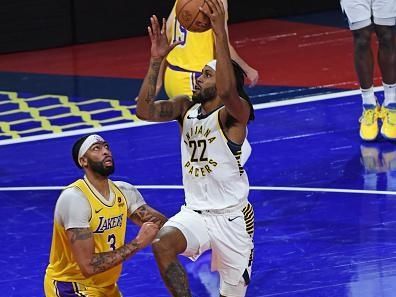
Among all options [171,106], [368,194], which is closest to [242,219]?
[171,106]

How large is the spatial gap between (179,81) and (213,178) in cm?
216

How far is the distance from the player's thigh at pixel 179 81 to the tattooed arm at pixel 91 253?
271cm

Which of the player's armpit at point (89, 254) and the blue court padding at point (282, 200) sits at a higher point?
the player's armpit at point (89, 254)

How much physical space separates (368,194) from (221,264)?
2671 millimetres

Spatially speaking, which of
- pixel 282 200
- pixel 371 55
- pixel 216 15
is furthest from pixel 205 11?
pixel 371 55

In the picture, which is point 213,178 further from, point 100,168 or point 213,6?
point 213,6

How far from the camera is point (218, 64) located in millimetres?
7461

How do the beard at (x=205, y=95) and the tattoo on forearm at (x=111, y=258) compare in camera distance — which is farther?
the beard at (x=205, y=95)

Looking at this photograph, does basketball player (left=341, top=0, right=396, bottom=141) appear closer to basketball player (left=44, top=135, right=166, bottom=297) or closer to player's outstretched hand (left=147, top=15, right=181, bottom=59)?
player's outstretched hand (left=147, top=15, right=181, bottom=59)

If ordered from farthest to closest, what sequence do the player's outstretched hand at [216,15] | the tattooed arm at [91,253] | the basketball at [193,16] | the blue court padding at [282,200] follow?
the blue court padding at [282,200]
the basketball at [193,16]
the player's outstretched hand at [216,15]
the tattooed arm at [91,253]

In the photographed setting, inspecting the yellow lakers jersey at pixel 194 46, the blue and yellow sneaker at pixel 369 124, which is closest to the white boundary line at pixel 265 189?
the yellow lakers jersey at pixel 194 46

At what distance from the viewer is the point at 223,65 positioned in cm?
744

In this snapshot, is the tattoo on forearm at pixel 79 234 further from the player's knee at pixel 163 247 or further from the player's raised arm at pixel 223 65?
the player's raised arm at pixel 223 65

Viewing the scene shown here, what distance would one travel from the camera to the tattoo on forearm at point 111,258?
709 centimetres
